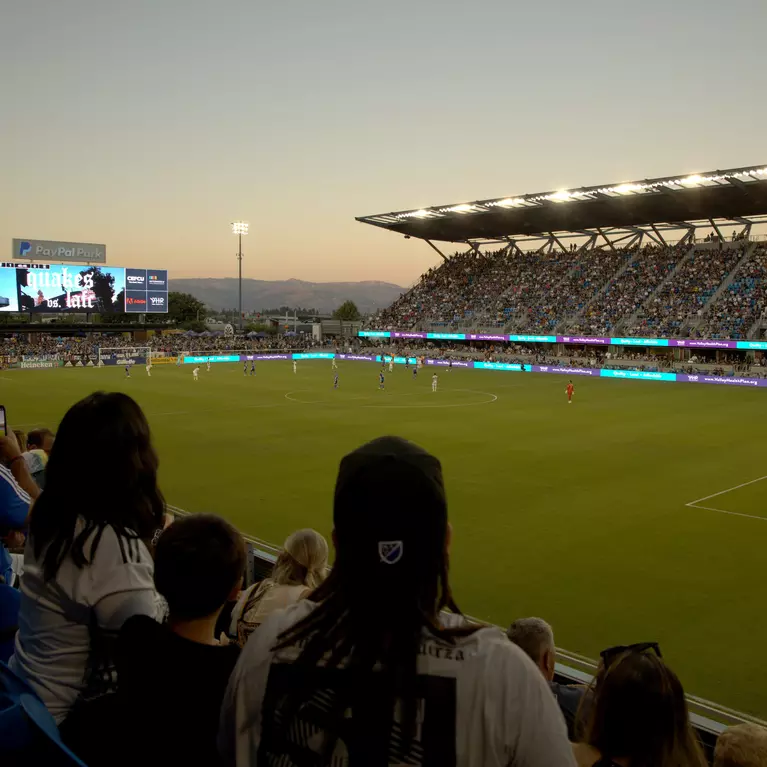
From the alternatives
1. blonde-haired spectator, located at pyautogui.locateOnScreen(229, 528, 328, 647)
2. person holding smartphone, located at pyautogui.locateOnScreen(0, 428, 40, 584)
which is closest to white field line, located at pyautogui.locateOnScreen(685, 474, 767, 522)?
blonde-haired spectator, located at pyautogui.locateOnScreen(229, 528, 328, 647)

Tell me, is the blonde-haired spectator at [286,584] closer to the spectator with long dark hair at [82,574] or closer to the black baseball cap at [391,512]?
the spectator with long dark hair at [82,574]

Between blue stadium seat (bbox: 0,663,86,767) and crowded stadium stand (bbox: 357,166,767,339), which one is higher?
crowded stadium stand (bbox: 357,166,767,339)

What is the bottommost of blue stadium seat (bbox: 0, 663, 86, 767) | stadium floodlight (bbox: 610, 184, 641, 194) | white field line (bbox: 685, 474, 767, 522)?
white field line (bbox: 685, 474, 767, 522)

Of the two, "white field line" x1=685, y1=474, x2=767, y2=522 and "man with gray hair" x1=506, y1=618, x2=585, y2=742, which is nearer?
"man with gray hair" x1=506, y1=618, x2=585, y2=742

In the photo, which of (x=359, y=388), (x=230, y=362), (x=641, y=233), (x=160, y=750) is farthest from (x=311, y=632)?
(x=641, y=233)

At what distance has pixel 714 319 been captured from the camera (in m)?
59.8

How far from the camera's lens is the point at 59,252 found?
79250 mm

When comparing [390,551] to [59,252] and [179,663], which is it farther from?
[59,252]

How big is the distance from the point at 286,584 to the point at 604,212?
66.2 meters

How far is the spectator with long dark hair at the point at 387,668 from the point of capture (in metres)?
1.84

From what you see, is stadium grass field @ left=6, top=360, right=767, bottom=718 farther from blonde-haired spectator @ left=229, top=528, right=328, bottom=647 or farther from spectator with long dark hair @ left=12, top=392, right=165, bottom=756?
blonde-haired spectator @ left=229, top=528, right=328, bottom=647

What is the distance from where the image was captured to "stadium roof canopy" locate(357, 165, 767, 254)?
54.1 m

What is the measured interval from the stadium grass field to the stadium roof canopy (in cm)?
1845

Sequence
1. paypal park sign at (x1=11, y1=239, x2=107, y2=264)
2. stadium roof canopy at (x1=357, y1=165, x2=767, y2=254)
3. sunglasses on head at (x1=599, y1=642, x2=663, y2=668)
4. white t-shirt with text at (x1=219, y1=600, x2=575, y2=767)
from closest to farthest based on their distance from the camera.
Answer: white t-shirt with text at (x1=219, y1=600, x2=575, y2=767)
sunglasses on head at (x1=599, y1=642, x2=663, y2=668)
stadium roof canopy at (x1=357, y1=165, x2=767, y2=254)
paypal park sign at (x1=11, y1=239, x2=107, y2=264)
